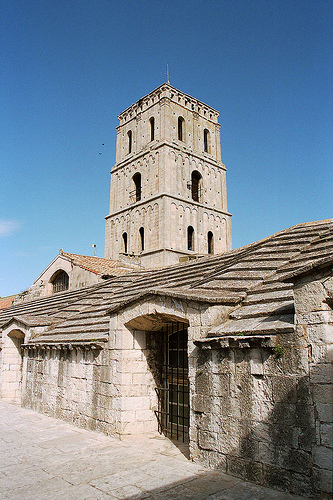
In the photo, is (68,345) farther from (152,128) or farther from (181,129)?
(152,128)

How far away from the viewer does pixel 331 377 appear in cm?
459

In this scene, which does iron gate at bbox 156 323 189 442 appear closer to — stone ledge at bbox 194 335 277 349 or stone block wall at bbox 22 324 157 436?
stone block wall at bbox 22 324 157 436

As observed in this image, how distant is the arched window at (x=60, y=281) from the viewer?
24136 millimetres

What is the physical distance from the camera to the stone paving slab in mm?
5020

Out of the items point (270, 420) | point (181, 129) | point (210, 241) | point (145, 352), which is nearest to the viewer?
point (270, 420)

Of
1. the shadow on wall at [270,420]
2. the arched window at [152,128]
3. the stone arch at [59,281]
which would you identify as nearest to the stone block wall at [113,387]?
the shadow on wall at [270,420]

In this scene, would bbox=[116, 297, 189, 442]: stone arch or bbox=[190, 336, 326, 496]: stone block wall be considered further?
bbox=[116, 297, 189, 442]: stone arch

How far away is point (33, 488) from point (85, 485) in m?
0.73

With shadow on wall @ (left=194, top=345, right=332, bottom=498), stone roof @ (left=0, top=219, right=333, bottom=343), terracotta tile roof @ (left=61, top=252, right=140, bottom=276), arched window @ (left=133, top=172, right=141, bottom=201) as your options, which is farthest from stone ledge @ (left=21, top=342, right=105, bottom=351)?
arched window @ (left=133, top=172, right=141, bottom=201)

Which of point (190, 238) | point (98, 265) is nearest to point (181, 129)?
point (190, 238)

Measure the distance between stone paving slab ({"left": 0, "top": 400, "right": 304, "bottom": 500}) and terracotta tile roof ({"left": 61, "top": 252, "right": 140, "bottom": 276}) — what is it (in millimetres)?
13083

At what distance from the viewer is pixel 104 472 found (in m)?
5.95

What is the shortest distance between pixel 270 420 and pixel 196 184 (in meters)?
32.3

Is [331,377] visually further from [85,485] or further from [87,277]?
[87,277]
